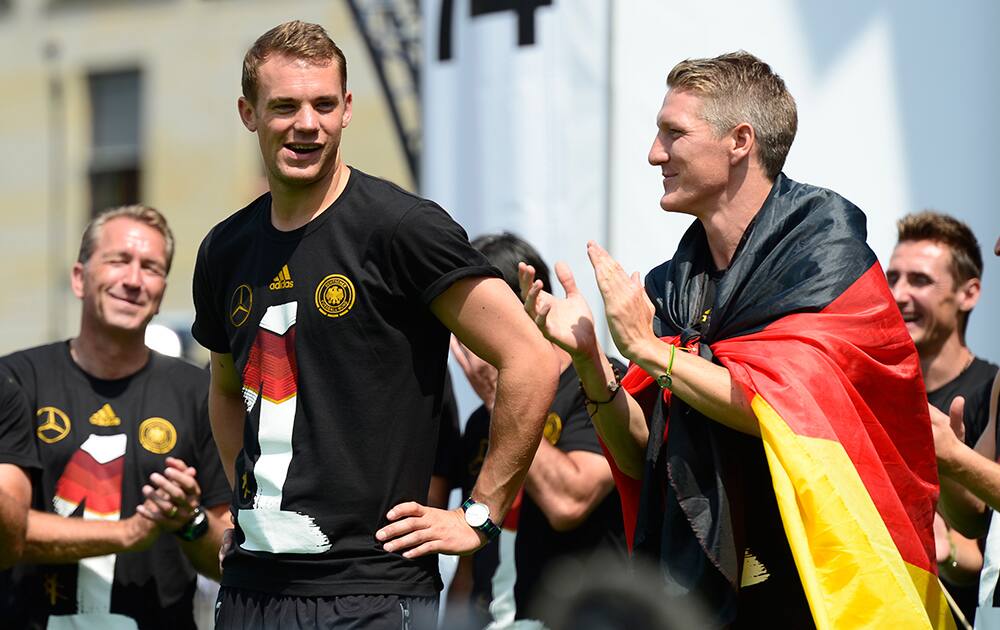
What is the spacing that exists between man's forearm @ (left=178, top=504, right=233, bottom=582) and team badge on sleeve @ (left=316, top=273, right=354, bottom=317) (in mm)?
1259

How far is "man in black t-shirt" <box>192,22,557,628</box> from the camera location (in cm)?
288

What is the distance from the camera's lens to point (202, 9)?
12.5 metres

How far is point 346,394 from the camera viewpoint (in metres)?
2.90

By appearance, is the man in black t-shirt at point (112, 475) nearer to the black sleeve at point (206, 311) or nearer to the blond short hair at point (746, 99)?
the black sleeve at point (206, 311)

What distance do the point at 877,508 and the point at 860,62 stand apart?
2.00 m

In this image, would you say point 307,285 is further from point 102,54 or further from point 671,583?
point 102,54

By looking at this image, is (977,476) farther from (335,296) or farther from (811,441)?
(335,296)

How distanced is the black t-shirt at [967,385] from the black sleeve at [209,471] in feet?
7.08

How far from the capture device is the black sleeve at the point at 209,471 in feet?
13.8

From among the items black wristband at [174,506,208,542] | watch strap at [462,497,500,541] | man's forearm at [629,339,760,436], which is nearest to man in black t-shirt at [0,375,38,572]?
black wristband at [174,506,208,542]

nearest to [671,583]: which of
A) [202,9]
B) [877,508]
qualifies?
[877,508]

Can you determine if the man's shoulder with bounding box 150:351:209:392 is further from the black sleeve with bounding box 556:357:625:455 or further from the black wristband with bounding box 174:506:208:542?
the black sleeve with bounding box 556:357:625:455

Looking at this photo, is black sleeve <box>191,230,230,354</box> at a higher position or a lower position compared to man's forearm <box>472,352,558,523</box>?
higher

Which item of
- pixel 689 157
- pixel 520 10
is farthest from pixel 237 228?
pixel 520 10
